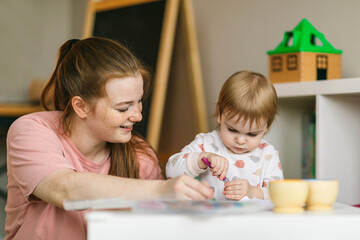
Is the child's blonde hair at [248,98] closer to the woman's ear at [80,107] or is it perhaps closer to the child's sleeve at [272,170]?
the child's sleeve at [272,170]

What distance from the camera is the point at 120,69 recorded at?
129 cm

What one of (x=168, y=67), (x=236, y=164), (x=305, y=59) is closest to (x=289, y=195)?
(x=236, y=164)

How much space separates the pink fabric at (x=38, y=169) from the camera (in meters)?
1.15

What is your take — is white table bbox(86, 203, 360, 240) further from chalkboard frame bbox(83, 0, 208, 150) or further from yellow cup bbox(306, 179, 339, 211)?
chalkboard frame bbox(83, 0, 208, 150)

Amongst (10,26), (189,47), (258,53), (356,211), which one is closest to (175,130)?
(189,47)

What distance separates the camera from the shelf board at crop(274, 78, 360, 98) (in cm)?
149

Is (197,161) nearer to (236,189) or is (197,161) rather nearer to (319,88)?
(236,189)

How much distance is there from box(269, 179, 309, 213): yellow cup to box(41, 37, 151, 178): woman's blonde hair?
578 mm

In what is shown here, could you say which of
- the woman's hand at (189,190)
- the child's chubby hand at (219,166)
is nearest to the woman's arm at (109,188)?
the woman's hand at (189,190)

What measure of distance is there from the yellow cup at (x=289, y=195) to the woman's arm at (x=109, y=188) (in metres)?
0.13

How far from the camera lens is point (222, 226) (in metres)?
0.77

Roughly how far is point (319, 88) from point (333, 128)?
151 millimetres

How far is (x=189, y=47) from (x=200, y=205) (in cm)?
190

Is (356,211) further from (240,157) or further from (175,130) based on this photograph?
(175,130)
